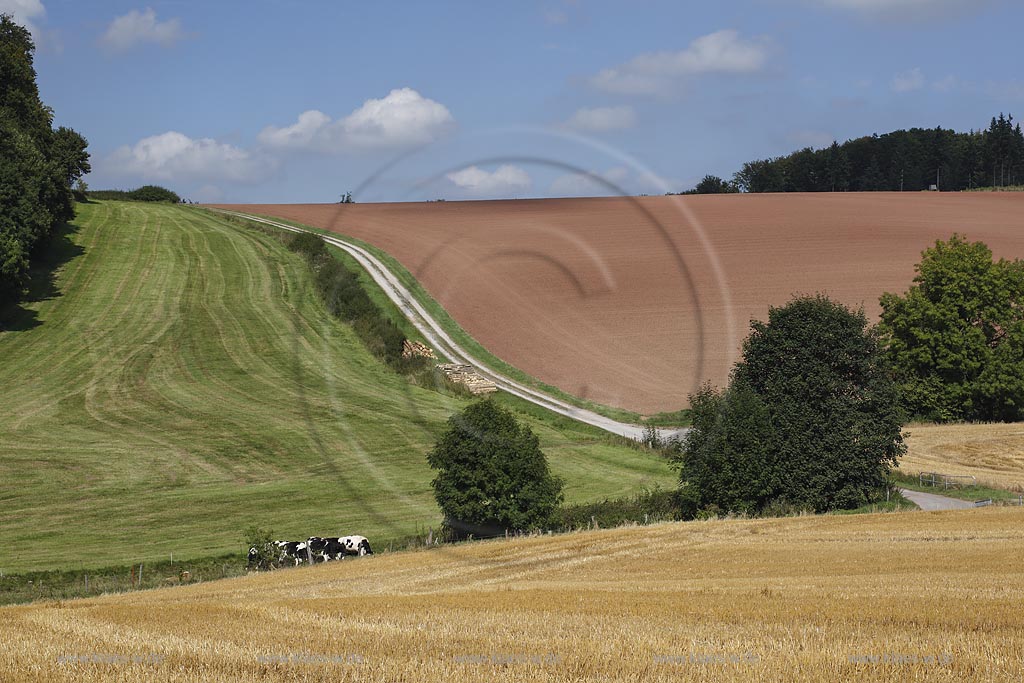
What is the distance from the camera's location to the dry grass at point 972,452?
5428cm

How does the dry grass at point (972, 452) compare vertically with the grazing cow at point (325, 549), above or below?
above

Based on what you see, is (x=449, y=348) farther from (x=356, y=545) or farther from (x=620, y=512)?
(x=356, y=545)

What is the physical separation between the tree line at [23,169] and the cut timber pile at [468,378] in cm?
3146

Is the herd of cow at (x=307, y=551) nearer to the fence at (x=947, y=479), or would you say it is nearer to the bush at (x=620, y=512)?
the bush at (x=620, y=512)

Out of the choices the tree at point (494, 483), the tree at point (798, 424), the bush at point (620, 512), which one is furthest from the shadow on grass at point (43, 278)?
the tree at point (798, 424)

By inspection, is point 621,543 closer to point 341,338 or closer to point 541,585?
point 541,585

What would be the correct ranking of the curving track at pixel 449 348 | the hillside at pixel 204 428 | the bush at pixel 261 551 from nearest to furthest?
1. the bush at pixel 261 551
2. the hillside at pixel 204 428
3. the curving track at pixel 449 348

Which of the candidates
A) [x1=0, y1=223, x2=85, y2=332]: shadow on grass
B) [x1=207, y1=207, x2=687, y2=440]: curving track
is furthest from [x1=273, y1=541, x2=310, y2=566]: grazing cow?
[x1=0, y1=223, x2=85, y2=332]: shadow on grass

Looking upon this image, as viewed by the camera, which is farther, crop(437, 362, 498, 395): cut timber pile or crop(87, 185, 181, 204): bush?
crop(87, 185, 181, 204): bush

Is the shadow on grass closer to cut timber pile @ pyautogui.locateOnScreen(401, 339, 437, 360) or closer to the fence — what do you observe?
cut timber pile @ pyautogui.locateOnScreen(401, 339, 437, 360)

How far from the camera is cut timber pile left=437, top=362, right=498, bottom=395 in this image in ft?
213

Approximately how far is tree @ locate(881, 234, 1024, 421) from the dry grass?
4.13 m

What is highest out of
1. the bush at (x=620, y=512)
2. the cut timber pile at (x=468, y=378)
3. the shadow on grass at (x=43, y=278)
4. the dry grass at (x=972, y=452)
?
the shadow on grass at (x=43, y=278)

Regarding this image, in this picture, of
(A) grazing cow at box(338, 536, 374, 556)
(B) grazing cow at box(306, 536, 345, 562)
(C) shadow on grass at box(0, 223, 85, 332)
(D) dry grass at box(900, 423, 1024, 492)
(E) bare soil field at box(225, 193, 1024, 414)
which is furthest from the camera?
(C) shadow on grass at box(0, 223, 85, 332)
